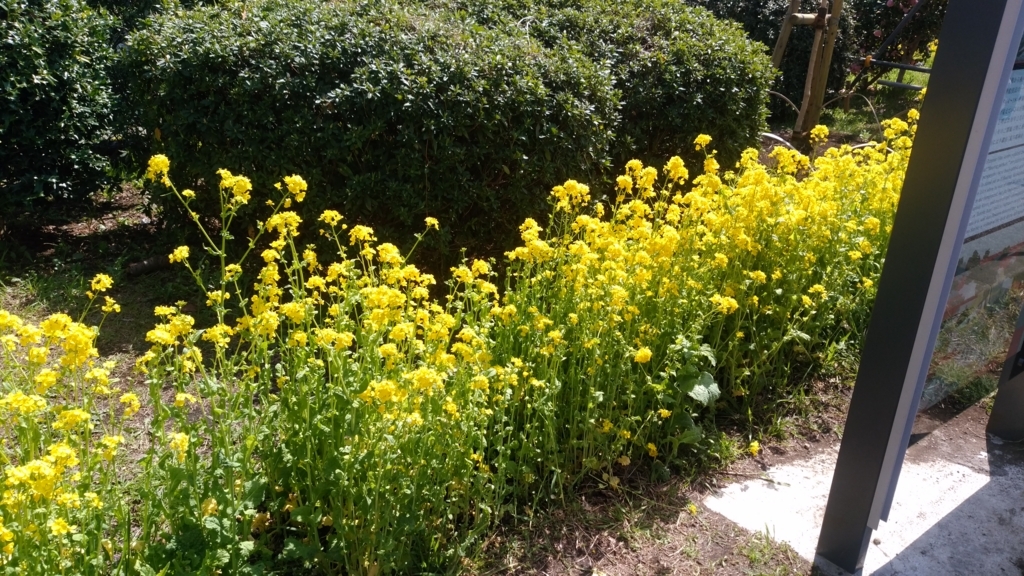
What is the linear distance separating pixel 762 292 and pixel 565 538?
156 centimetres

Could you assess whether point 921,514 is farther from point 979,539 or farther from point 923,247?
point 923,247

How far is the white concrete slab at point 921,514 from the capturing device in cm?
295

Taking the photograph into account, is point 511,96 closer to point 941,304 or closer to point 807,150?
point 941,304

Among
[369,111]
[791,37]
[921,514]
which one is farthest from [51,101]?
[791,37]

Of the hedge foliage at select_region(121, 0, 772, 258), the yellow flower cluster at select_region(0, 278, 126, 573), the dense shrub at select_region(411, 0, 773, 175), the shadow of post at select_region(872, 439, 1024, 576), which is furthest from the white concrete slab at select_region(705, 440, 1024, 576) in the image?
the dense shrub at select_region(411, 0, 773, 175)

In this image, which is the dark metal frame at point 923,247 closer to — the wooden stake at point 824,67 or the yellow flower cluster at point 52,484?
the yellow flower cluster at point 52,484

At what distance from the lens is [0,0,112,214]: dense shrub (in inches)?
180

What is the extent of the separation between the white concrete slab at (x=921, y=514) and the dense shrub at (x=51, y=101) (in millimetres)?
Result: 4176

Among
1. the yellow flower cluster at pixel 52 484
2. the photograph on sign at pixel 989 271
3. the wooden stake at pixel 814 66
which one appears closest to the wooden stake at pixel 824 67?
the wooden stake at pixel 814 66

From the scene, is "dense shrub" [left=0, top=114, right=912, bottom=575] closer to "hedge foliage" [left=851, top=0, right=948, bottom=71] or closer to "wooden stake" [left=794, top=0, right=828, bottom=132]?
"wooden stake" [left=794, top=0, right=828, bottom=132]

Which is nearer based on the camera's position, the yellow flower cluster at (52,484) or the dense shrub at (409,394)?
the yellow flower cluster at (52,484)

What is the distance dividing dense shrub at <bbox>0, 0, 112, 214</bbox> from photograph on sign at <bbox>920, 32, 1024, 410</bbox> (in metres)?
4.66

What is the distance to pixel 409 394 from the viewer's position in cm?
237

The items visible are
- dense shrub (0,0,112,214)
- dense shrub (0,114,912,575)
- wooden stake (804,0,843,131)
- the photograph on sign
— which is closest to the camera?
dense shrub (0,114,912,575)
